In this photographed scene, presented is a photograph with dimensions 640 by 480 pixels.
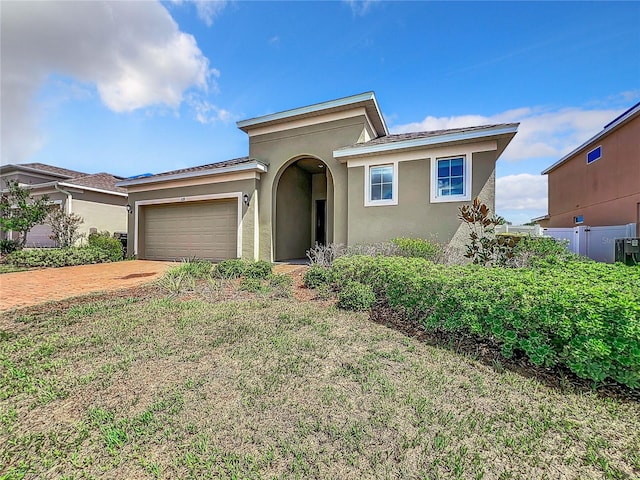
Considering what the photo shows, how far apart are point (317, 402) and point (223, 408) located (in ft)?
2.83

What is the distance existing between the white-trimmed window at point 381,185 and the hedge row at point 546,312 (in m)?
5.28

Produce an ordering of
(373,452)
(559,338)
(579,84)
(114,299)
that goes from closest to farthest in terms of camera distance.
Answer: (373,452)
(559,338)
(114,299)
(579,84)

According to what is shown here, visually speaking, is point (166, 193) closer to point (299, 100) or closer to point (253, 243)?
point (253, 243)

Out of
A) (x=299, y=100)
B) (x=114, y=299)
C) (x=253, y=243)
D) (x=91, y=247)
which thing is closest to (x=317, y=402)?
(x=114, y=299)

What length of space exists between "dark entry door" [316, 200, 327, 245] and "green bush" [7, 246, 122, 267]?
404 inches

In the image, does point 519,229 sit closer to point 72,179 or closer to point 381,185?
point 381,185

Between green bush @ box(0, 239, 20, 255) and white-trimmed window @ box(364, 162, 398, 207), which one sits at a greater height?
white-trimmed window @ box(364, 162, 398, 207)

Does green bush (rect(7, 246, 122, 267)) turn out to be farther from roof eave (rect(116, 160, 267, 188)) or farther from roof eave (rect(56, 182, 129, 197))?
roof eave (rect(56, 182, 129, 197))

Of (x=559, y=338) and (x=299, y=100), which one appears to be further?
(x=299, y=100)

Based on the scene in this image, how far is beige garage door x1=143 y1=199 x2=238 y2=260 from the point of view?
40.6 feet

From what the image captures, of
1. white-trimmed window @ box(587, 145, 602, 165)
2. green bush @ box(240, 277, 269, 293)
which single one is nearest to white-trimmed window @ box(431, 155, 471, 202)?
green bush @ box(240, 277, 269, 293)

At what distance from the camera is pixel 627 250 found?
382 inches

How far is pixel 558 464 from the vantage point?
203 centimetres

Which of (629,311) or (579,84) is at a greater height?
(579,84)
